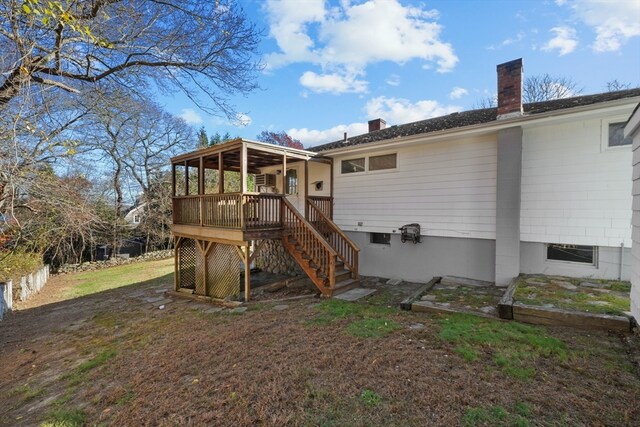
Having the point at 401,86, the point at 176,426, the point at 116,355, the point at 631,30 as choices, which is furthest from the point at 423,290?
the point at 401,86

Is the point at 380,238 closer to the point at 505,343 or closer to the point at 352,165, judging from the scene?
the point at 352,165

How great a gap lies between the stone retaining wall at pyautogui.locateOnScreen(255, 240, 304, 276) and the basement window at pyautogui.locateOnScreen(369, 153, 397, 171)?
433 cm

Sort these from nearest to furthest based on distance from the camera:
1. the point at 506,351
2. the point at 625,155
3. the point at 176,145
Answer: the point at 506,351
the point at 625,155
the point at 176,145

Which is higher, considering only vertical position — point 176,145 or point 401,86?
point 401,86

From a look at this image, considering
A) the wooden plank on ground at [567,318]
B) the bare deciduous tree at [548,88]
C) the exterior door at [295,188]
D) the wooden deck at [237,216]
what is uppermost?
the bare deciduous tree at [548,88]

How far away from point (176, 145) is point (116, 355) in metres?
19.5

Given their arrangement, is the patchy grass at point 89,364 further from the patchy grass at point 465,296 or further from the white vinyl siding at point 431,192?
the white vinyl siding at point 431,192

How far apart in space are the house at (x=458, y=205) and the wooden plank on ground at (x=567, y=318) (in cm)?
221

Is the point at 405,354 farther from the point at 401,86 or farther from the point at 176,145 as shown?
the point at 176,145

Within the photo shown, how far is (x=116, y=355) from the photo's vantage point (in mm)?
5043

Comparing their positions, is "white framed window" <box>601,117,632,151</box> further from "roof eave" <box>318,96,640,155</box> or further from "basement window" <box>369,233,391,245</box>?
"basement window" <box>369,233,391,245</box>

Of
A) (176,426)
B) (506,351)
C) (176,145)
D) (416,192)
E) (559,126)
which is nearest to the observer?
(176,426)

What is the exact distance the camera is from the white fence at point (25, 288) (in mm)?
8562

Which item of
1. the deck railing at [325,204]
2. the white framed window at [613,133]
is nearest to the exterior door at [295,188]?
the deck railing at [325,204]
